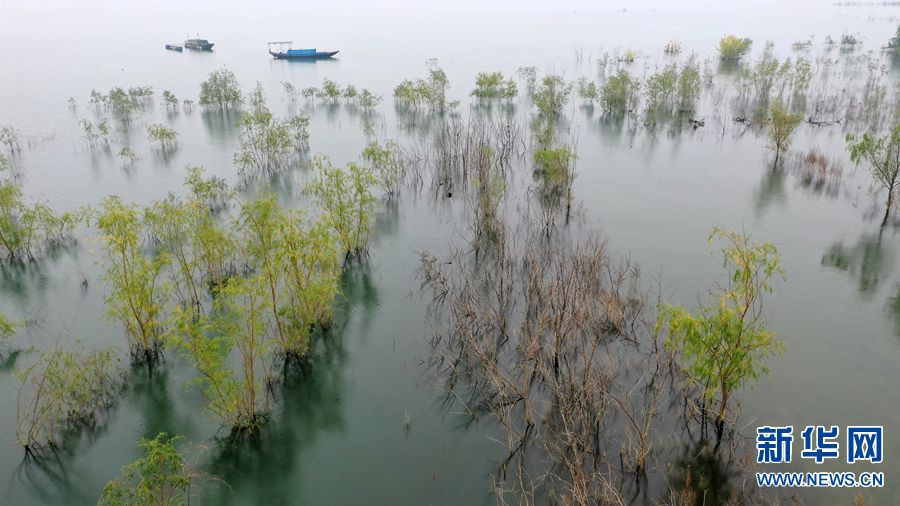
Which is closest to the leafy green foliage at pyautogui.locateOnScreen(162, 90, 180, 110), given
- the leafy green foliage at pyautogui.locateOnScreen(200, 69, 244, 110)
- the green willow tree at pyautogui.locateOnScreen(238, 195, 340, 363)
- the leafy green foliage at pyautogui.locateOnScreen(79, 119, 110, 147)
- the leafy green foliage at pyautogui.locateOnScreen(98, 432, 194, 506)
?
the leafy green foliage at pyautogui.locateOnScreen(200, 69, 244, 110)

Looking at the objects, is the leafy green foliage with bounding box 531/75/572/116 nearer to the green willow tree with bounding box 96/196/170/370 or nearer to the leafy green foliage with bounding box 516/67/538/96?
the leafy green foliage with bounding box 516/67/538/96

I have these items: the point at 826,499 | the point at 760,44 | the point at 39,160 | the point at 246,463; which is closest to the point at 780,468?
the point at 826,499

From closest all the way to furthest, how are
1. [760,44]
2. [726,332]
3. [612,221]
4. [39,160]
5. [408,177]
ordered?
[726,332]
[612,221]
[408,177]
[39,160]
[760,44]

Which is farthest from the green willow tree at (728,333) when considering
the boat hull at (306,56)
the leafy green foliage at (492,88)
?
the boat hull at (306,56)

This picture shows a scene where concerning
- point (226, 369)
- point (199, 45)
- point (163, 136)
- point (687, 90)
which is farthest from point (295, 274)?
point (199, 45)

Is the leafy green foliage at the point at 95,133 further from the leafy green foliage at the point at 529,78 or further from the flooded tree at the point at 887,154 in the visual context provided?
the flooded tree at the point at 887,154

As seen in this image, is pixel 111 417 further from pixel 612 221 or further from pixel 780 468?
pixel 612 221

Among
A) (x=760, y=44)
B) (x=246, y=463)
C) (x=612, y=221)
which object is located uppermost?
(x=760, y=44)

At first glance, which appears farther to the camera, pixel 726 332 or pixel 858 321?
pixel 858 321
